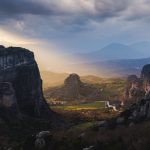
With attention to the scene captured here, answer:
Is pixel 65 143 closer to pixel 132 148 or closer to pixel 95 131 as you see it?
pixel 95 131

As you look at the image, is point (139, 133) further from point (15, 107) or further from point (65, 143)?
point (15, 107)

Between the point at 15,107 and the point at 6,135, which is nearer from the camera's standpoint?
the point at 6,135

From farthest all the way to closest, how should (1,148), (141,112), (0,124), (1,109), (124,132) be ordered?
(1,109)
(0,124)
(1,148)
(141,112)
(124,132)

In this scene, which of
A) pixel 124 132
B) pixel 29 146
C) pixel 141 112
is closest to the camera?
pixel 124 132

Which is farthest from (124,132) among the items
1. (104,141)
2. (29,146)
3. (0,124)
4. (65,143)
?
(0,124)

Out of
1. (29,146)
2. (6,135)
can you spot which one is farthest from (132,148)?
(6,135)

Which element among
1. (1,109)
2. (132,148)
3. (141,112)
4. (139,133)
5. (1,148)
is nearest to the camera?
(132,148)

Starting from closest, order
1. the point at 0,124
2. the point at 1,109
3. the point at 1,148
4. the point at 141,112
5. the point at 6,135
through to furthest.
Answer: the point at 141,112, the point at 1,148, the point at 6,135, the point at 0,124, the point at 1,109

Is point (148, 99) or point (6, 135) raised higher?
point (148, 99)

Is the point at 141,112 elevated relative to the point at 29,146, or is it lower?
elevated
